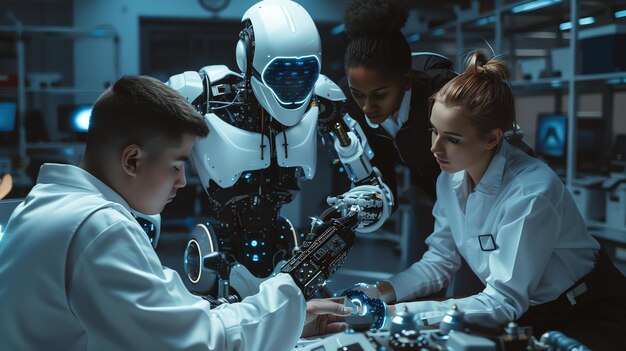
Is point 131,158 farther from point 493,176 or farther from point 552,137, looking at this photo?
point 552,137

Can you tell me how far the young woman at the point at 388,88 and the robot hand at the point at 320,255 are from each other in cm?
74

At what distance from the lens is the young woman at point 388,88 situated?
205 cm

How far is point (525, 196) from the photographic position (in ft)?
4.87

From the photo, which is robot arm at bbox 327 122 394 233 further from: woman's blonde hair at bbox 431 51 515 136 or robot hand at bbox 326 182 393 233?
woman's blonde hair at bbox 431 51 515 136

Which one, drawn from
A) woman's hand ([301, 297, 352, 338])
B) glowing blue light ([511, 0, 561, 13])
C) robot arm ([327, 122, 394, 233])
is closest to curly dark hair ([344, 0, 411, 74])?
robot arm ([327, 122, 394, 233])

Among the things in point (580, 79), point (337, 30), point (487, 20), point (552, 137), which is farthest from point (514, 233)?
point (337, 30)

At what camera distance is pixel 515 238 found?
146 centimetres

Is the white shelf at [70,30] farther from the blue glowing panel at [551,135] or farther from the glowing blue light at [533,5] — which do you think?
the blue glowing panel at [551,135]

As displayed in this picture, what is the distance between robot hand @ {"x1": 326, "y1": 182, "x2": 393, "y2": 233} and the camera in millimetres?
1884

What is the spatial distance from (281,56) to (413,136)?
0.66m

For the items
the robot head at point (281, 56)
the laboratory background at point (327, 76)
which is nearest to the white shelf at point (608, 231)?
the laboratory background at point (327, 76)

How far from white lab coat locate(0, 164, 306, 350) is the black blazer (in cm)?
132

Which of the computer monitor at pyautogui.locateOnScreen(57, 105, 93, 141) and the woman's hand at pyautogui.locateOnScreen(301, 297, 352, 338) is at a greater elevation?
the computer monitor at pyautogui.locateOnScreen(57, 105, 93, 141)

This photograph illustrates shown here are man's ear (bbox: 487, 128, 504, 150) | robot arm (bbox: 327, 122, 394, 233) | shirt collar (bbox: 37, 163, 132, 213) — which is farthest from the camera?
robot arm (bbox: 327, 122, 394, 233)
